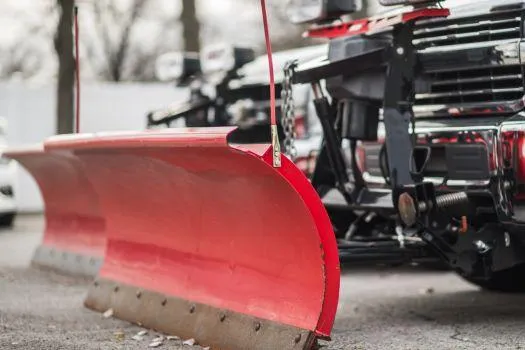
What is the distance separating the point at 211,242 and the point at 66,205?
11.3ft

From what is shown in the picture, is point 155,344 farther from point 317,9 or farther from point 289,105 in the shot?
point 317,9

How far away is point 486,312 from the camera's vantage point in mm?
6344

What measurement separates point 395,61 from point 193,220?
144 centimetres

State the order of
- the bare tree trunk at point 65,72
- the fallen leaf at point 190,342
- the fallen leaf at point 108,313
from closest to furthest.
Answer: the fallen leaf at point 190,342, the fallen leaf at point 108,313, the bare tree trunk at point 65,72

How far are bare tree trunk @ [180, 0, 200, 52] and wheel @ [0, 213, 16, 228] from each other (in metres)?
6.09

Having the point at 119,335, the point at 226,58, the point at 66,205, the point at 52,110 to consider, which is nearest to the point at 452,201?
the point at 119,335

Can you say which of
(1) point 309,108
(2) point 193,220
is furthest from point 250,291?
(1) point 309,108

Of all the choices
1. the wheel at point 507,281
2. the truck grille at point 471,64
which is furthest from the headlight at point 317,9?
the wheel at point 507,281

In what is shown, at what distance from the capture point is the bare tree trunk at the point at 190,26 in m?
18.9

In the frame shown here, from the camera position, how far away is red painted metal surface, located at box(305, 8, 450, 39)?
544 cm

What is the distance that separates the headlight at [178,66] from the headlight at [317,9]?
4235 mm

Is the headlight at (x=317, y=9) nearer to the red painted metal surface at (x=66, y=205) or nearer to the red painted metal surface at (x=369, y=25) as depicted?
the red painted metal surface at (x=369, y=25)

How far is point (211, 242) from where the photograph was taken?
5332mm

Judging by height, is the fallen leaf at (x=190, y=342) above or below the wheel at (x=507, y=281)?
above
